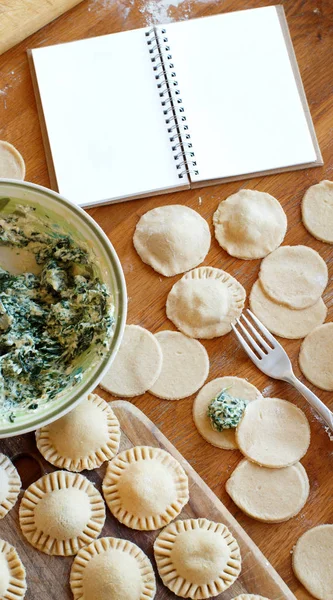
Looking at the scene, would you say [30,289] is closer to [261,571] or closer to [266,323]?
[266,323]

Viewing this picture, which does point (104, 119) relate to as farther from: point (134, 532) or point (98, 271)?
point (134, 532)

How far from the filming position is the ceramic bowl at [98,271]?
1.49 m

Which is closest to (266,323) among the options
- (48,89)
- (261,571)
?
(261,571)

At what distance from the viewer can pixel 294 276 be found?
5.86 feet

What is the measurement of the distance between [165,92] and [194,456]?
0.90m

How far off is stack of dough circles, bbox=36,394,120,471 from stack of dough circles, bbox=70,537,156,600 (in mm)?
178

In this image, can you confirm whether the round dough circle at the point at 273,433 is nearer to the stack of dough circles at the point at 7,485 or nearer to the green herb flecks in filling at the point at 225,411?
the green herb flecks in filling at the point at 225,411

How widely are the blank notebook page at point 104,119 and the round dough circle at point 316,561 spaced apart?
0.89 m


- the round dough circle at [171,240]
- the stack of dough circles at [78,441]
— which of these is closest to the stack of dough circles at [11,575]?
the stack of dough circles at [78,441]

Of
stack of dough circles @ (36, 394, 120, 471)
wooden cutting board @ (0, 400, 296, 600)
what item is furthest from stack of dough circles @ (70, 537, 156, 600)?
stack of dough circles @ (36, 394, 120, 471)

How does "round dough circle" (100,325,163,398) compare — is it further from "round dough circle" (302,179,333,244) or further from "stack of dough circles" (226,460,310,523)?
"round dough circle" (302,179,333,244)

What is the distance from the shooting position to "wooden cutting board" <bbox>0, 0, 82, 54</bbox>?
71.0 inches

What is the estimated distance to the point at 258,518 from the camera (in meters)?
1.66

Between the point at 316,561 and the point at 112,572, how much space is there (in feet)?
1.49
